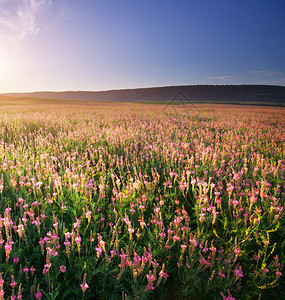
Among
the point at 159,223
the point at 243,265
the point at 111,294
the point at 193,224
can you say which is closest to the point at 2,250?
the point at 111,294

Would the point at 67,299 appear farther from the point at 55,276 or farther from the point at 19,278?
the point at 19,278

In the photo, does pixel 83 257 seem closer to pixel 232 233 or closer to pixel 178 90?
pixel 232 233

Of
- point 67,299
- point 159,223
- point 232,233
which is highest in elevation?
point 159,223

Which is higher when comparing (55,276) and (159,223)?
(159,223)

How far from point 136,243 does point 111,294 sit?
0.42 metres

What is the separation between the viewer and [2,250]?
5.44 feet

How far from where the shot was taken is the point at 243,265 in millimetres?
1751

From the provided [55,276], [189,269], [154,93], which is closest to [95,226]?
[55,276]

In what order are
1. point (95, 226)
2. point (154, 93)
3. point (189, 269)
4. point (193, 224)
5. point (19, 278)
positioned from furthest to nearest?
point (154, 93)
point (193, 224)
point (95, 226)
point (189, 269)
point (19, 278)

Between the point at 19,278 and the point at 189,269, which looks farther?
the point at 189,269

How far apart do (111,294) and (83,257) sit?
0.35m

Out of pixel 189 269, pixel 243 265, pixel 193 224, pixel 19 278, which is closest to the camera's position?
pixel 19 278

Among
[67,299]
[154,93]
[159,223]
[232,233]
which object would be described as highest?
[154,93]

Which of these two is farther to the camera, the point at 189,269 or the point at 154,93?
the point at 154,93
